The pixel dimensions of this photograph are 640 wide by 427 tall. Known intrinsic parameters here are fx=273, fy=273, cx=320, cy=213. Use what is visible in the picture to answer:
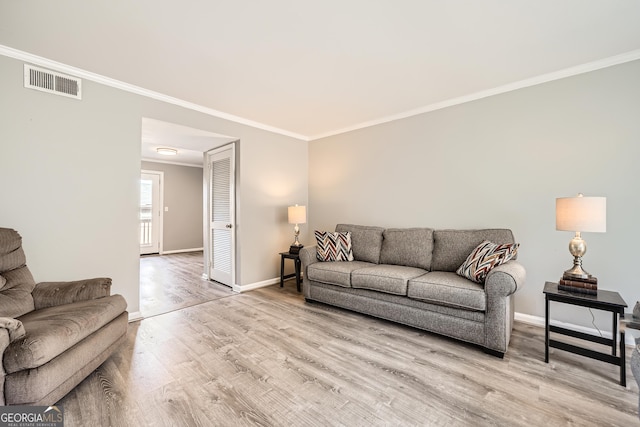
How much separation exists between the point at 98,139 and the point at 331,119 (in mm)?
2771

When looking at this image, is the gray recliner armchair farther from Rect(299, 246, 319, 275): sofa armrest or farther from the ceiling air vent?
Rect(299, 246, 319, 275): sofa armrest

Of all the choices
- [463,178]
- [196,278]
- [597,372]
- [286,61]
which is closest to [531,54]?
[463,178]

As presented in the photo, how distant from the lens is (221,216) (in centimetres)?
436

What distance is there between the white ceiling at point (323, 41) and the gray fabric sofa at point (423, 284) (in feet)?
5.43

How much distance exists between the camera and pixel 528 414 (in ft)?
5.15

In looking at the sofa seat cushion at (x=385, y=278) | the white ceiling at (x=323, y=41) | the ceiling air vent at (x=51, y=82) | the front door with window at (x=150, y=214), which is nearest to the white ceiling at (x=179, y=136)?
the white ceiling at (x=323, y=41)

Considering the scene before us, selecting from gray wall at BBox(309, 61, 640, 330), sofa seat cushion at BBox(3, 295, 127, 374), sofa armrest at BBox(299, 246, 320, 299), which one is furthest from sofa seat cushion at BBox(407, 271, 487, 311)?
sofa seat cushion at BBox(3, 295, 127, 374)

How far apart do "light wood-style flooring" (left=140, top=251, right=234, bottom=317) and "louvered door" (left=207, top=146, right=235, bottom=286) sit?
0.85 ft

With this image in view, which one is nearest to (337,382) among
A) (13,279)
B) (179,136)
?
(13,279)

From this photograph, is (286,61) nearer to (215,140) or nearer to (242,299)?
(215,140)

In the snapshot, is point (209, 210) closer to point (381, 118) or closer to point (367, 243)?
point (367, 243)

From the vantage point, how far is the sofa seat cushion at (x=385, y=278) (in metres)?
2.70

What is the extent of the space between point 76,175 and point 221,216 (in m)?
1.95

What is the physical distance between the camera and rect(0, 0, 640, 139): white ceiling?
1.82m
